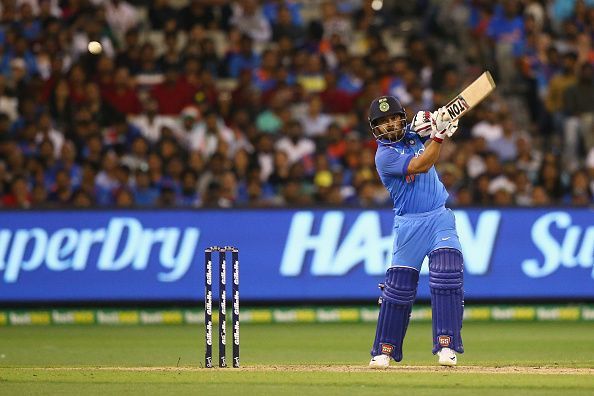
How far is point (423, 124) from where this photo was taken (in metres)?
10.6

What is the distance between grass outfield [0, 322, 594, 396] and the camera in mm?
9781

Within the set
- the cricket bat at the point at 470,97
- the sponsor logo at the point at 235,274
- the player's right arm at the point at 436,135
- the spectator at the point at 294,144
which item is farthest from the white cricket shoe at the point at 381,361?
the spectator at the point at 294,144

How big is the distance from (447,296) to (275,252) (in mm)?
6353

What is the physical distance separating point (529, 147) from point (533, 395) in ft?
35.0

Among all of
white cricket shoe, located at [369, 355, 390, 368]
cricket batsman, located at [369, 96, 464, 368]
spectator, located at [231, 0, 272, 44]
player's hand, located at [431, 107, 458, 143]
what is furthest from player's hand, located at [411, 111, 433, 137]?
spectator, located at [231, 0, 272, 44]

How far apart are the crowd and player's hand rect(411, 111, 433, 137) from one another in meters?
6.26

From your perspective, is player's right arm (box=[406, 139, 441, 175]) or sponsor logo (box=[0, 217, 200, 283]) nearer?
player's right arm (box=[406, 139, 441, 175])

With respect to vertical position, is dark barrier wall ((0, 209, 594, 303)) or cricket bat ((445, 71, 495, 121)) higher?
dark barrier wall ((0, 209, 594, 303))

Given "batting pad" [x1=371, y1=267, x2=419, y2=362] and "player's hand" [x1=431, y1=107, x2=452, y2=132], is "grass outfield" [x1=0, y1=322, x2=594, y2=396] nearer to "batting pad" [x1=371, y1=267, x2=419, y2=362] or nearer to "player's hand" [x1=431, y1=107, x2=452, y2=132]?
"batting pad" [x1=371, y1=267, x2=419, y2=362]

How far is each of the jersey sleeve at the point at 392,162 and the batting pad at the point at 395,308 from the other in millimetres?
792

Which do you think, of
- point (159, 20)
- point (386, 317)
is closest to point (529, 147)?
point (159, 20)

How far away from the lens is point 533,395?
922cm

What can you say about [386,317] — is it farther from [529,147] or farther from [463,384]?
[529,147]

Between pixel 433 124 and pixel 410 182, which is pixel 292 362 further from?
pixel 433 124
